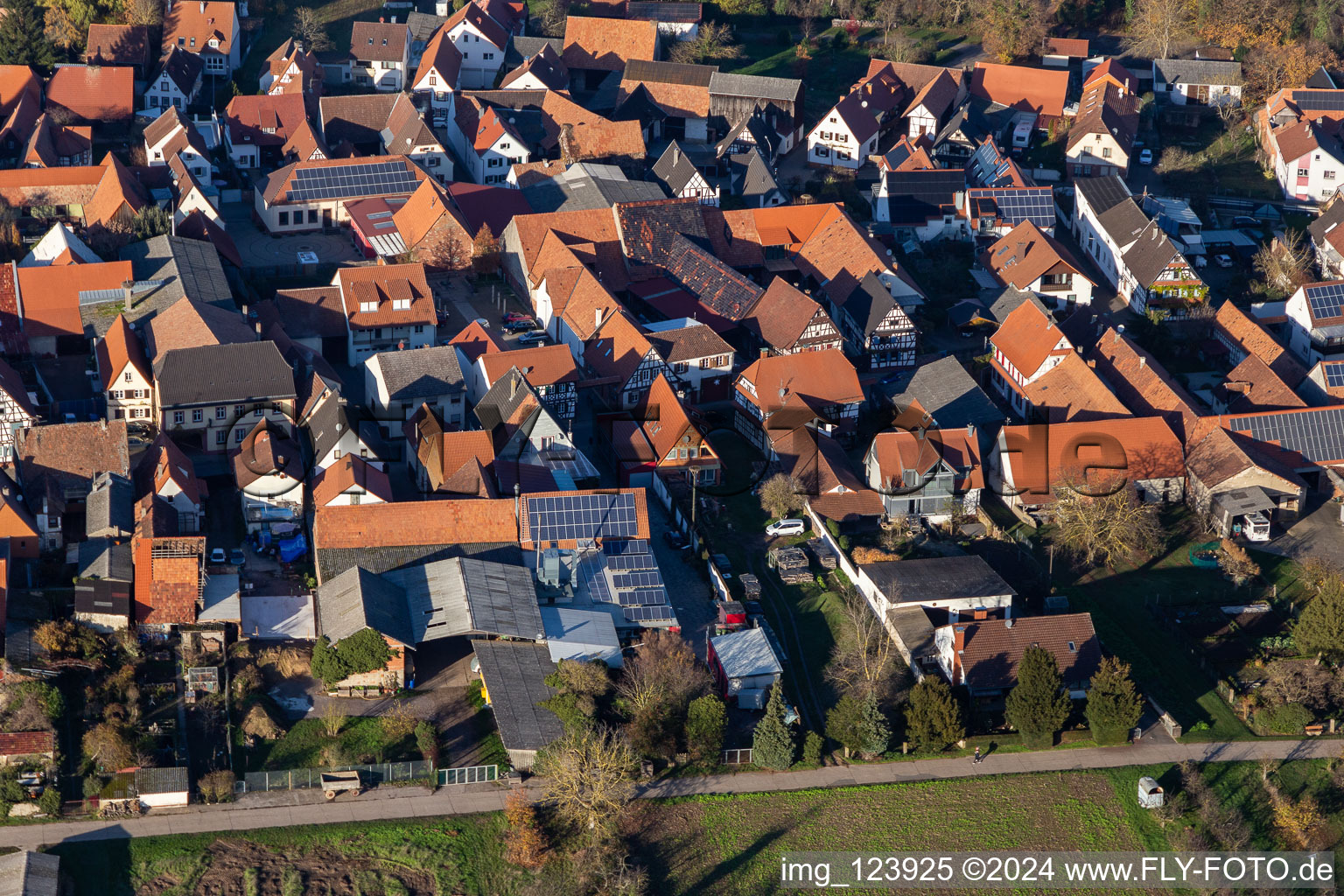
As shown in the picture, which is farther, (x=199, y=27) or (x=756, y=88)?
(x=199, y=27)

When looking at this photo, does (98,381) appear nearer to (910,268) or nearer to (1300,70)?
(910,268)

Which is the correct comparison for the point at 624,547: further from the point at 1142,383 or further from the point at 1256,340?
the point at 1256,340

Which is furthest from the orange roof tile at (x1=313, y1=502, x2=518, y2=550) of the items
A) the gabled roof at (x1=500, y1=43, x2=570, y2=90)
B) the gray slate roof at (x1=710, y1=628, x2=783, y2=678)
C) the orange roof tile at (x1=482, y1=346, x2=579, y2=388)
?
the gabled roof at (x1=500, y1=43, x2=570, y2=90)

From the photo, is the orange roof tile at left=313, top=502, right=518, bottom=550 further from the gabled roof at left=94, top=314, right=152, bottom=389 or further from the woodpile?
the gabled roof at left=94, top=314, right=152, bottom=389

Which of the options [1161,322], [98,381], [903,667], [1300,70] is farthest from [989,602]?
[1300,70]

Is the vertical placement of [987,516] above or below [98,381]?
below

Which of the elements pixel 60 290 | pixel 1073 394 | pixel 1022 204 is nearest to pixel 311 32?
pixel 60 290
